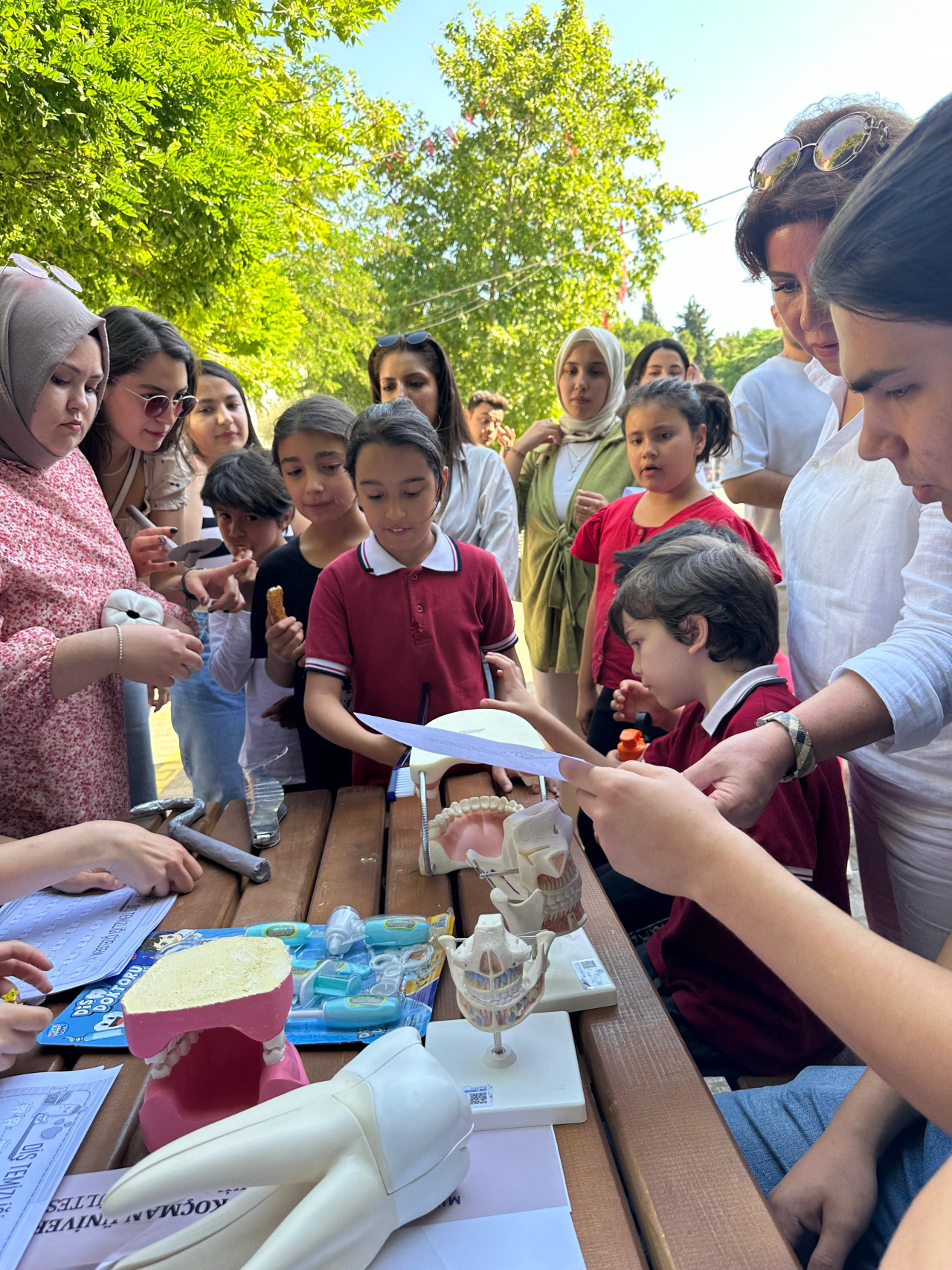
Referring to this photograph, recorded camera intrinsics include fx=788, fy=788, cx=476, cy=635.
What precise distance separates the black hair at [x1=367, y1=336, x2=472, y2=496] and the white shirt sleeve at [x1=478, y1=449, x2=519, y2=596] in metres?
0.25

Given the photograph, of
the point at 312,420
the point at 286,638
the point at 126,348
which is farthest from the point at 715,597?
the point at 126,348

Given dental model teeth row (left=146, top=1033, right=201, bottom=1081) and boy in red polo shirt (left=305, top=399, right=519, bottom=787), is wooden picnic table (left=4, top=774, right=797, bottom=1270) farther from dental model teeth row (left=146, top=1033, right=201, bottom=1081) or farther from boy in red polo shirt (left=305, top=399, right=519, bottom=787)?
boy in red polo shirt (left=305, top=399, right=519, bottom=787)

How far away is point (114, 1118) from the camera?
3.01 ft

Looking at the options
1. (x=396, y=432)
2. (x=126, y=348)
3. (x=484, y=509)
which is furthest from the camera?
(x=484, y=509)

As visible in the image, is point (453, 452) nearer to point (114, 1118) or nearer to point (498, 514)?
point (498, 514)

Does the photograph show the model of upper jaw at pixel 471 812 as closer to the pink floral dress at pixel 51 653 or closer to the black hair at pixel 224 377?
the pink floral dress at pixel 51 653

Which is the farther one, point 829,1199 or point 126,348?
point 126,348

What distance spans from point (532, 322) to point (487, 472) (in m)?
9.24

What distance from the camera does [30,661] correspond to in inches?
62.7

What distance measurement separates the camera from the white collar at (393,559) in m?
2.10

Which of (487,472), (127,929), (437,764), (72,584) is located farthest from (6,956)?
(487,472)

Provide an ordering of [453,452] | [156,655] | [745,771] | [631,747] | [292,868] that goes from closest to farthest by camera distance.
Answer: [745,771] → [292,868] → [156,655] → [631,747] → [453,452]

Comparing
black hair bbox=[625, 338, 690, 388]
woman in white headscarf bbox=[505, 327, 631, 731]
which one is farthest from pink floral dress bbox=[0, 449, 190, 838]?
black hair bbox=[625, 338, 690, 388]

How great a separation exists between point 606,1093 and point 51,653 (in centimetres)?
134
